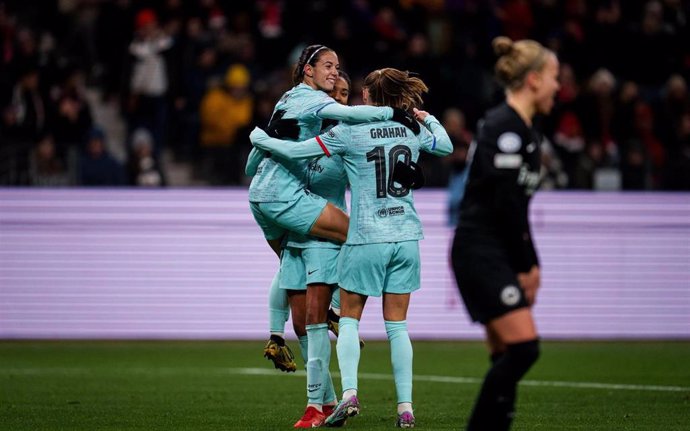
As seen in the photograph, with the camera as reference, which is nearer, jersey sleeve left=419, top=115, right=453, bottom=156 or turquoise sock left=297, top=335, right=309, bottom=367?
jersey sleeve left=419, top=115, right=453, bottom=156

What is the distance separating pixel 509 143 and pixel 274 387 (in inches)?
235

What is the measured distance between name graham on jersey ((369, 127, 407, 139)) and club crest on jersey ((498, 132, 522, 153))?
7.25 feet

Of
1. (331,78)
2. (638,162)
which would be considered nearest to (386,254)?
(331,78)

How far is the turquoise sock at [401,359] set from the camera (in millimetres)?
8547

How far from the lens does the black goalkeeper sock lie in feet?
21.0

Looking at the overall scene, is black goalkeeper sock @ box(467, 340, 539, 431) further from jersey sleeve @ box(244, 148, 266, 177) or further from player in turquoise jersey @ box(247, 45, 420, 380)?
jersey sleeve @ box(244, 148, 266, 177)

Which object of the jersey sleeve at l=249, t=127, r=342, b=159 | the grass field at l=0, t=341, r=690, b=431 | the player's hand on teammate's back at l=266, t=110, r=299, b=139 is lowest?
the grass field at l=0, t=341, r=690, b=431

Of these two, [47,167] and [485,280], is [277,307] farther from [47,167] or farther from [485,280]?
[47,167]

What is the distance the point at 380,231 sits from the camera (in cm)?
857

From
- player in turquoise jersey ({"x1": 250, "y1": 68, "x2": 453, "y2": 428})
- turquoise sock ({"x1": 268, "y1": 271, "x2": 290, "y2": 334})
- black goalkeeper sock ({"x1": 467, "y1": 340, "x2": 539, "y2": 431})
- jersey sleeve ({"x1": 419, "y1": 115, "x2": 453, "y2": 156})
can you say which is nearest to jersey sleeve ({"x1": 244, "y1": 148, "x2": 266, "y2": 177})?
player in turquoise jersey ({"x1": 250, "y1": 68, "x2": 453, "y2": 428})

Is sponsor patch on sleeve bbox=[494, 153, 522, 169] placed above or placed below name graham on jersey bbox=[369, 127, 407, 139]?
above

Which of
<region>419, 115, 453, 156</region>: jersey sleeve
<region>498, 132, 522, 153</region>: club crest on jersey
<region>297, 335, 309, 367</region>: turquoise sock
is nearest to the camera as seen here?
<region>498, 132, 522, 153</region>: club crest on jersey

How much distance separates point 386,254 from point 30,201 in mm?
9758

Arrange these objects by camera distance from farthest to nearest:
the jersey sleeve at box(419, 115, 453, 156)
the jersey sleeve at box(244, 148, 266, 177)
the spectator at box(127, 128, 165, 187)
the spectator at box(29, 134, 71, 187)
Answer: the spectator at box(127, 128, 165, 187) < the spectator at box(29, 134, 71, 187) < the jersey sleeve at box(244, 148, 266, 177) < the jersey sleeve at box(419, 115, 453, 156)
